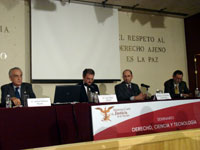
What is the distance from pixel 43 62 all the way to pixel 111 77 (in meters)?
1.36

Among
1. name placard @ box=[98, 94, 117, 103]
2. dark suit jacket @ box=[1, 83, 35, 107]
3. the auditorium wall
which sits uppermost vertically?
the auditorium wall

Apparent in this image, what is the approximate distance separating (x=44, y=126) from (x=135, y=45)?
3.57m

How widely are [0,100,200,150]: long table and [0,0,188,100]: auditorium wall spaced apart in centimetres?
228

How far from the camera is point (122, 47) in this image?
5.04 metres

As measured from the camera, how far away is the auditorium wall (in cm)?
411

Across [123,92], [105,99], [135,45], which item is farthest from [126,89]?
[135,45]

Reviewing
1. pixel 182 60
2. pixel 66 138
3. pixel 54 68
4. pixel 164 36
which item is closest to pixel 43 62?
pixel 54 68

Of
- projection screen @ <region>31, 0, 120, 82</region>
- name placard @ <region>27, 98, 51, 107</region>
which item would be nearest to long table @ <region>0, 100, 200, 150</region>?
name placard @ <region>27, 98, 51, 107</region>

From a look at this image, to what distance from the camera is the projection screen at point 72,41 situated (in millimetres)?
4207

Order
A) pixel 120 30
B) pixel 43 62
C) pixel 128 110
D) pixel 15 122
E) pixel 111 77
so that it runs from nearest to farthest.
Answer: pixel 15 122, pixel 128 110, pixel 43 62, pixel 111 77, pixel 120 30

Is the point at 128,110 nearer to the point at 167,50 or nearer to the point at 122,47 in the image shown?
the point at 122,47

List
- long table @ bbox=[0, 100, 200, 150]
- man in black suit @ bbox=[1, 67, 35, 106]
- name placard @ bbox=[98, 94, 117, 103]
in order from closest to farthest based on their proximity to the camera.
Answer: long table @ bbox=[0, 100, 200, 150]
name placard @ bbox=[98, 94, 117, 103]
man in black suit @ bbox=[1, 67, 35, 106]

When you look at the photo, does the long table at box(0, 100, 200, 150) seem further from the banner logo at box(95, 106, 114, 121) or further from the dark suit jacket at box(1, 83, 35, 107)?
the dark suit jacket at box(1, 83, 35, 107)

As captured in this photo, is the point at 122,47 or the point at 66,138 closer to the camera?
the point at 66,138
